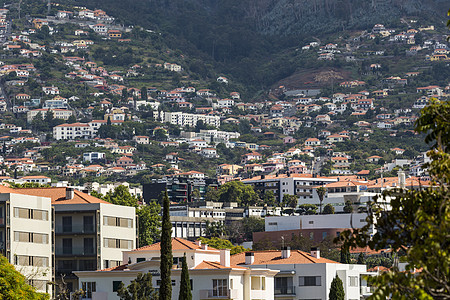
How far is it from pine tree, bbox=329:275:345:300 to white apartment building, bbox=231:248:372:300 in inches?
89.1

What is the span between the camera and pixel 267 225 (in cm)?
18500

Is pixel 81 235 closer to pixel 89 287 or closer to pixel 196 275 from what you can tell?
pixel 89 287

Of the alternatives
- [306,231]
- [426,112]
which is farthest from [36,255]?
[306,231]

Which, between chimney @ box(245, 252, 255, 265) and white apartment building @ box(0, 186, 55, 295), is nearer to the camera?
white apartment building @ box(0, 186, 55, 295)

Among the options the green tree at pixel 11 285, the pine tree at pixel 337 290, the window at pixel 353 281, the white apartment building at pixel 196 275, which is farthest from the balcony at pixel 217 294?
the window at pixel 353 281

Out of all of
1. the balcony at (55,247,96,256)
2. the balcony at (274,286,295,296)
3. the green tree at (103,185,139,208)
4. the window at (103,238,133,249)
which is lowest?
the balcony at (274,286,295,296)

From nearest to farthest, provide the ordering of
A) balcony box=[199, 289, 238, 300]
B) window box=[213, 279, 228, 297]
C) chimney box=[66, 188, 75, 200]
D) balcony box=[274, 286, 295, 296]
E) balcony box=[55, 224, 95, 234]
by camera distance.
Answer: balcony box=[199, 289, 238, 300] → window box=[213, 279, 228, 297] → balcony box=[274, 286, 295, 296] → balcony box=[55, 224, 95, 234] → chimney box=[66, 188, 75, 200]

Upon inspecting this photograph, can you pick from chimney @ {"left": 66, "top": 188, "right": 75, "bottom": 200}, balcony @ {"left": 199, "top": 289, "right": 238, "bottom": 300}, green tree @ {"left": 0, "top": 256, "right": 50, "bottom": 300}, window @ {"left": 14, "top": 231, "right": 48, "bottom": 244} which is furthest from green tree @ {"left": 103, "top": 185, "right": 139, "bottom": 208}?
green tree @ {"left": 0, "top": 256, "right": 50, "bottom": 300}

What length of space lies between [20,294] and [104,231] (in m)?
36.6

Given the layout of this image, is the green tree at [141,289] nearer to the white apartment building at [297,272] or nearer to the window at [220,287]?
the window at [220,287]

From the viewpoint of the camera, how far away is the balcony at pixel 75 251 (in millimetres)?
89312

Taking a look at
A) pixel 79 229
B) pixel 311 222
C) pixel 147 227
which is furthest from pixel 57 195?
pixel 311 222

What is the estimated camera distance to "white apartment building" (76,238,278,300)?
72.2m

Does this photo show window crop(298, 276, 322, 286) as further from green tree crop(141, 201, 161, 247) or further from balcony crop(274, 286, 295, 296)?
green tree crop(141, 201, 161, 247)
